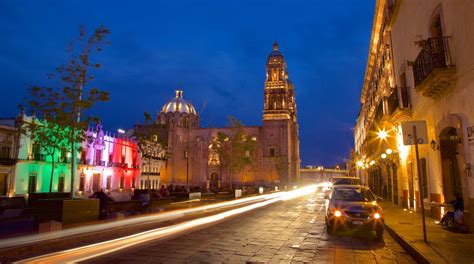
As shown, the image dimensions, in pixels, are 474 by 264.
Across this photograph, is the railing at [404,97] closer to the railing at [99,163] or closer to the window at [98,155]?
the railing at [99,163]

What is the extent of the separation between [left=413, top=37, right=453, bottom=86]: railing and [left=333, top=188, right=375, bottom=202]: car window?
4.47m

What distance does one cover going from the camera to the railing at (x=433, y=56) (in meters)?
10.4

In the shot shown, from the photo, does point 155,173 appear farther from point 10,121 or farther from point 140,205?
point 140,205

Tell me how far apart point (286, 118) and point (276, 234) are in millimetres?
70567

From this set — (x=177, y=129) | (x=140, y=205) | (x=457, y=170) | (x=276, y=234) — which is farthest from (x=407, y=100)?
(x=177, y=129)

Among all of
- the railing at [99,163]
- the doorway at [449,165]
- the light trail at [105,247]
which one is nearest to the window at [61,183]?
the railing at [99,163]

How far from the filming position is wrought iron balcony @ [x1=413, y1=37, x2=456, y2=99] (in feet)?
32.9

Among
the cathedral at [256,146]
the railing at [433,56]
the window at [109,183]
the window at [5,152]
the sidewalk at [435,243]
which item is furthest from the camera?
the cathedral at [256,146]

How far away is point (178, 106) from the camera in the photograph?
89.0 meters

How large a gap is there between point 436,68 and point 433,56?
0.86 metres

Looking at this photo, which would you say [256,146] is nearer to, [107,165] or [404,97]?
[107,165]

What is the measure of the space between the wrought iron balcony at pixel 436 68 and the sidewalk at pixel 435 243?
4625 millimetres

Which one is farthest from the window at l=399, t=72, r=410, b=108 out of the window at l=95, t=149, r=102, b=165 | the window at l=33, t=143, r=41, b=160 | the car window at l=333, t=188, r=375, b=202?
the window at l=95, t=149, r=102, b=165

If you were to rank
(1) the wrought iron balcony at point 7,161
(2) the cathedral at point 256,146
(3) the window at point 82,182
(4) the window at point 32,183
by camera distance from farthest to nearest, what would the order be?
(2) the cathedral at point 256,146 < (3) the window at point 82,182 < (4) the window at point 32,183 < (1) the wrought iron balcony at point 7,161
